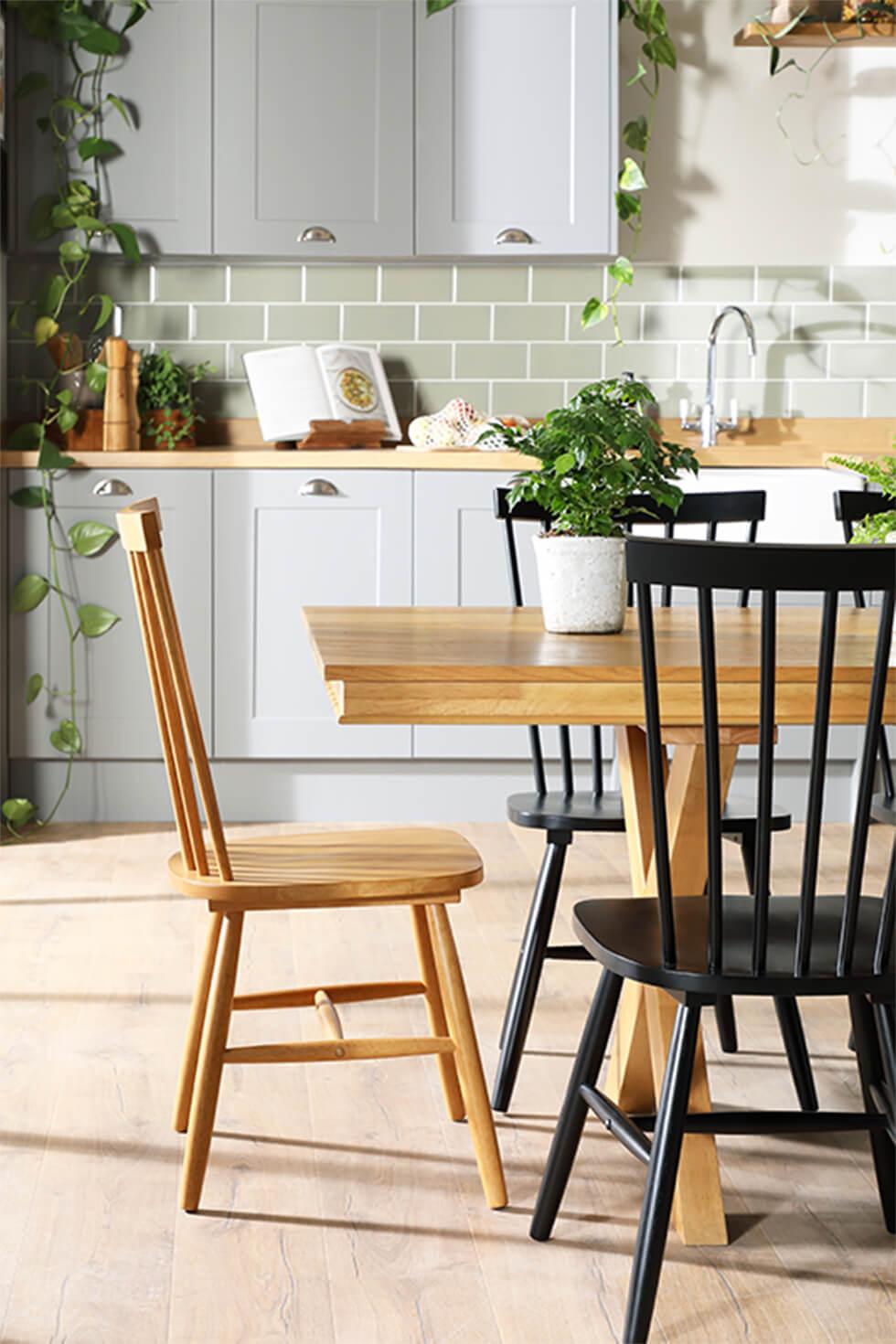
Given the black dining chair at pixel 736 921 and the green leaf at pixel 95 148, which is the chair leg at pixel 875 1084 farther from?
the green leaf at pixel 95 148

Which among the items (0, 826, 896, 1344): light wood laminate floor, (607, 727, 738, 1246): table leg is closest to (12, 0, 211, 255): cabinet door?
(0, 826, 896, 1344): light wood laminate floor

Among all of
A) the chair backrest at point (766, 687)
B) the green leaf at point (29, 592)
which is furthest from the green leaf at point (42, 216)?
the chair backrest at point (766, 687)

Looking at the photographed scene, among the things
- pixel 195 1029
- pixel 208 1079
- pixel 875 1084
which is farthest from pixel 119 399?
pixel 875 1084

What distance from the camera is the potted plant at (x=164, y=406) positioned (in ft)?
15.1

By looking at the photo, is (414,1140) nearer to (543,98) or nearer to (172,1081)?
(172,1081)

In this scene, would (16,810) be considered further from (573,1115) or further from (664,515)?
(573,1115)

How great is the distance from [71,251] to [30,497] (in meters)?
0.69

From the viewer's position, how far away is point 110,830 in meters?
4.42

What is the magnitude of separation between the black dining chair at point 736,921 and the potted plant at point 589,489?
426 millimetres

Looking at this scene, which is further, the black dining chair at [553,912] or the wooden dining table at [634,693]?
the black dining chair at [553,912]

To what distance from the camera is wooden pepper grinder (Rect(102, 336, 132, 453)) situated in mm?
4484

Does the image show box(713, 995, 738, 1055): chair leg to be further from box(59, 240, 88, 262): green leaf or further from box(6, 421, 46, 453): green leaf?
box(59, 240, 88, 262): green leaf

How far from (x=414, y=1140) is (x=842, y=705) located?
925mm

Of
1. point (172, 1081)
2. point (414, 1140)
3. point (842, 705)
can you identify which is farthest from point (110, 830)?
point (842, 705)
